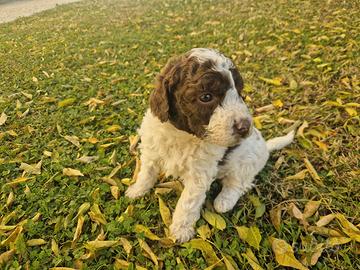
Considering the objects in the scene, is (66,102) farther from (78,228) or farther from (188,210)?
(188,210)

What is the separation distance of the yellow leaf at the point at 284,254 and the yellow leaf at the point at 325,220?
430 millimetres

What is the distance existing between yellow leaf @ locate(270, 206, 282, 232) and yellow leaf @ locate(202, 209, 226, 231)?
0.48 metres

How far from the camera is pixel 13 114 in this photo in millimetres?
5137

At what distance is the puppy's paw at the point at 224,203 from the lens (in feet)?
10.8

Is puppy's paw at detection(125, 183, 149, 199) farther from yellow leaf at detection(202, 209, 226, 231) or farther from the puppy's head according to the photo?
the puppy's head

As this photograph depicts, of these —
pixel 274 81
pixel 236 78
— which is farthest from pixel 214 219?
pixel 274 81

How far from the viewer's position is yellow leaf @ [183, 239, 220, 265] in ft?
9.37

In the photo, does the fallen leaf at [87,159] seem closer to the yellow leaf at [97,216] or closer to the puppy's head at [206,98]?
the yellow leaf at [97,216]

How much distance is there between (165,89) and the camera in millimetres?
2639

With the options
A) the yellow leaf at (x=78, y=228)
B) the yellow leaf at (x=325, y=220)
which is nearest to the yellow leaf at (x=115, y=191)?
the yellow leaf at (x=78, y=228)

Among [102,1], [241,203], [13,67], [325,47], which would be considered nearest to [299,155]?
[241,203]

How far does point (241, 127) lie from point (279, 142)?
1556 millimetres

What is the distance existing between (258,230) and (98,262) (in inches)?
56.1

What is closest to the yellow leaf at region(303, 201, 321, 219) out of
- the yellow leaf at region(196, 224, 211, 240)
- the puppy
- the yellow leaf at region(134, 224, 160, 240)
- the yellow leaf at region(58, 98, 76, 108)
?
the puppy
